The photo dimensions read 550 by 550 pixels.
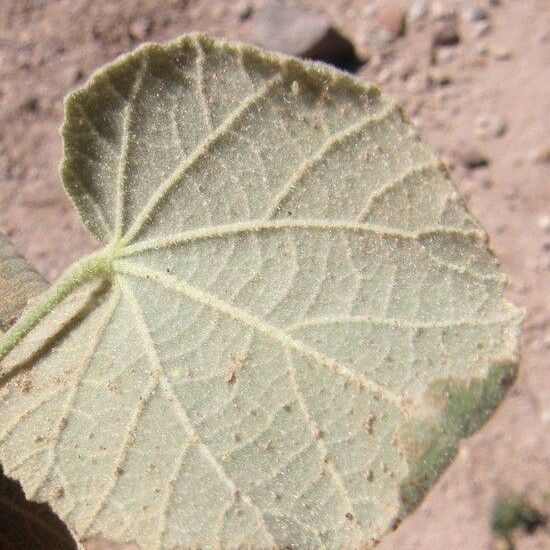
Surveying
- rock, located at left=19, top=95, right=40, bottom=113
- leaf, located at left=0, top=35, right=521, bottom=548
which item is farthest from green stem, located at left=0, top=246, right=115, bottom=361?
rock, located at left=19, top=95, right=40, bottom=113

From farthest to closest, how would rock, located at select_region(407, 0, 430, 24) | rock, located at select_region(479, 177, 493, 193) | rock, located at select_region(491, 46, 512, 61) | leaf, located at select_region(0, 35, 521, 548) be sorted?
1. rock, located at select_region(407, 0, 430, 24)
2. rock, located at select_region(491, 46, 512, 61)
3. rock, located at select_region(479, 177, 493, 193)
4. leaf, located at select_region(0, 35, 521, 548)

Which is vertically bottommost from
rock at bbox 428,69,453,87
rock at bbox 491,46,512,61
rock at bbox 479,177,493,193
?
rock at bbox 479,177,493,193

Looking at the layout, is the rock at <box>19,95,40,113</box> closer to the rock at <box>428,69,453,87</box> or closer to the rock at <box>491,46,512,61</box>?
the rock at <box>428,69,453,87</box>

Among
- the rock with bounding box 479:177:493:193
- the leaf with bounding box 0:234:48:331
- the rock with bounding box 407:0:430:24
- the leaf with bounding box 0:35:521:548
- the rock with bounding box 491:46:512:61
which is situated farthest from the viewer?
the rock with bounding box 407:0:430:24

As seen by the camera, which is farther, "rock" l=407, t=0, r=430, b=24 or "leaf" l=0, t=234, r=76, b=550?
"rock" l=407, t=0, r=430, b=24

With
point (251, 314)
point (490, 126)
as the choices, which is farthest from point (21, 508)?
point (490, 126)

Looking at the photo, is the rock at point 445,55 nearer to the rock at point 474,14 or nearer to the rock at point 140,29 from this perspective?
the rock at point 474,14

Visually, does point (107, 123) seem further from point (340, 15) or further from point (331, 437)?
point (340, 15)
